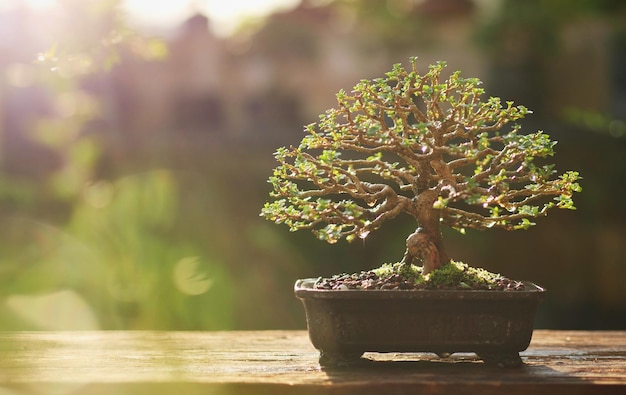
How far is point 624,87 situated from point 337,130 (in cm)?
801

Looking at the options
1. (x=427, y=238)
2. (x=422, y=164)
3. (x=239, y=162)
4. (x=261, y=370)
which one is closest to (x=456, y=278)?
(x=427, y=238)

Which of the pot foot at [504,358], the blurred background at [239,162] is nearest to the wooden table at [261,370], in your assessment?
the pot foot at [504,358]

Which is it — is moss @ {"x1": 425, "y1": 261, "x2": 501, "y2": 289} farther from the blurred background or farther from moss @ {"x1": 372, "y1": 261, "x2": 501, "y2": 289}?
the blurred background

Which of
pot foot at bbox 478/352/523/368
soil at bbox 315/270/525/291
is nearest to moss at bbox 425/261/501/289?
soil at bbox 315/270/525/291

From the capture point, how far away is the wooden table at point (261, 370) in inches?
66.0

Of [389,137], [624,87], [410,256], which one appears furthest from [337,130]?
[624,87]

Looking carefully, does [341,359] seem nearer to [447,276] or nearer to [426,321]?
[426,321]

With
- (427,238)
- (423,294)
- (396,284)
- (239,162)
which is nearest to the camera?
(423,294)

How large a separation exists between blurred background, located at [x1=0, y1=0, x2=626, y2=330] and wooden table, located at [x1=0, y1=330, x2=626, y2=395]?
102 cm

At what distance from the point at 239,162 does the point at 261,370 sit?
5.84m

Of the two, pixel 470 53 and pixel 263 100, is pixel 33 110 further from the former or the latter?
pixel 470 53

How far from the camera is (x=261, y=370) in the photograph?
6.15ft

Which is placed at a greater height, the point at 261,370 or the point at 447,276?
the point at 447,276

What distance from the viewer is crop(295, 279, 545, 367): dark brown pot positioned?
187 centimetres
